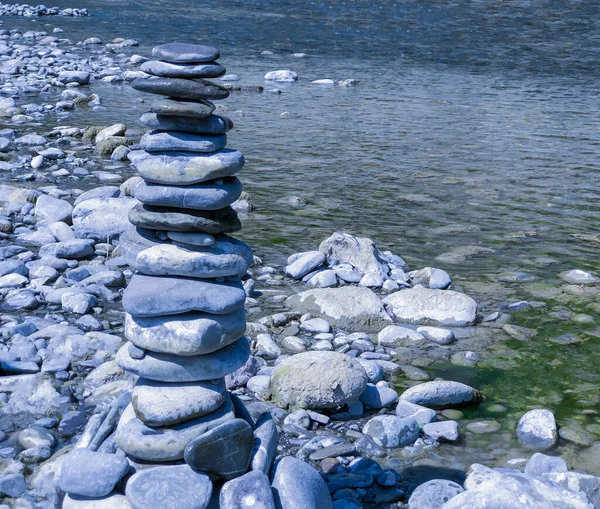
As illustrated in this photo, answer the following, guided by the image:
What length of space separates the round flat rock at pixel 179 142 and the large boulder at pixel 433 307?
10.8 feet

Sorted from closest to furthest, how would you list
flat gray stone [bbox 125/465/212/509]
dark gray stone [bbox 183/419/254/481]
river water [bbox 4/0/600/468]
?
flat gray stone [bbox 125/465/212/509] → dark gray stone [bbox 183/419/254/481] → river water [bbox 4/0/600/468]

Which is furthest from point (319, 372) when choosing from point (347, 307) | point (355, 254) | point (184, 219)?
point (355, 254)

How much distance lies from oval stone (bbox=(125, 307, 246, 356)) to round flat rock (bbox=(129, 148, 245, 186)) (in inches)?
25.0

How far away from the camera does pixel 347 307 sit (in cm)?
700

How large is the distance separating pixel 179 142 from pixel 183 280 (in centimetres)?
65

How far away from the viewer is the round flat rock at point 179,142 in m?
4.12

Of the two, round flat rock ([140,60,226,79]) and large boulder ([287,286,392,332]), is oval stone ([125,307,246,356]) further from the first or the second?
large boulder ([287,286,392,332])

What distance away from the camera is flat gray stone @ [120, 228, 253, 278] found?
4109 mm

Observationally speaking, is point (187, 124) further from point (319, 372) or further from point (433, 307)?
point (433, 307)

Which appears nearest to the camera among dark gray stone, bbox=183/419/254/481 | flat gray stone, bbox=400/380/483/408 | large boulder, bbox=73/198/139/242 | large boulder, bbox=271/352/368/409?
dark gray stone, bbox=183/419/254/481

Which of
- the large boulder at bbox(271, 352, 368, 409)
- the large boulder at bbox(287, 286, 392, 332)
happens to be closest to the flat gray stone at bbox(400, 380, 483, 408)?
the large boulder at bbox(271, 352, 368, 409)

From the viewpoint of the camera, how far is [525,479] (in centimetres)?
407

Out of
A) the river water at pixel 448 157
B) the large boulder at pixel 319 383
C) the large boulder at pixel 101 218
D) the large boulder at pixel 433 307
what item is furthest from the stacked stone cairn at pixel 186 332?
the large boulder at pixel 101 218

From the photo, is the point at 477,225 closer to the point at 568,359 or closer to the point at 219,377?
the point at 568,359
